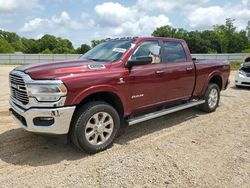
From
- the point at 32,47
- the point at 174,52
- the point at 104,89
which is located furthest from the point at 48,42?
the point at 104,89

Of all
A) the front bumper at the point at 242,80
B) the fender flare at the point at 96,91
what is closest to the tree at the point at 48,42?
the front bumper at the point at 242,80

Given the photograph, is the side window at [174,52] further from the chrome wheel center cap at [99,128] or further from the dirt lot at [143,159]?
the chrome wheel center cap at [99,128]

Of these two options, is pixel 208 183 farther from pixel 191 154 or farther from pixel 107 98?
pixel 107 98

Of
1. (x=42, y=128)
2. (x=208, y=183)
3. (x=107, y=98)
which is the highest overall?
(x=107, y=98)

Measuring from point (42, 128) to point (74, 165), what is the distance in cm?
72

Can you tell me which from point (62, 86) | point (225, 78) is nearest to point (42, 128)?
point (62, 86)

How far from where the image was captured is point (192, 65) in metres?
6.70

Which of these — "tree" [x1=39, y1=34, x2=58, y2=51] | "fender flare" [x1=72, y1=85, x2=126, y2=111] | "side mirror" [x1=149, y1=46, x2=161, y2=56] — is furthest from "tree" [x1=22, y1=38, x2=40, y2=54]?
"fender flare" [x1=72, y1=85, x2=126, y2=111]

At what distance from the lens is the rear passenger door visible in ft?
19.8

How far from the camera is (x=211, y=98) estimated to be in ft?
24.9

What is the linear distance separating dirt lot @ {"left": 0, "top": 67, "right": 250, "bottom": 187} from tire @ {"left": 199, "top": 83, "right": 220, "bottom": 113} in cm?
95

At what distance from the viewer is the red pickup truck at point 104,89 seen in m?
4.37

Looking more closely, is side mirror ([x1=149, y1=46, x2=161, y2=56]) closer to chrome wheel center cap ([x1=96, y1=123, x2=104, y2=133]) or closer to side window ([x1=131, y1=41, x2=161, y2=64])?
side window ([x1=131, y1=41, x2=161, y2=64])

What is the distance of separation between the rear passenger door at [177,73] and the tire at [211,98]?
30.3 inches
